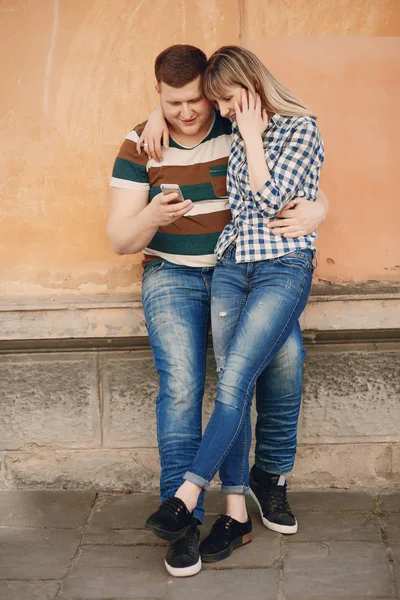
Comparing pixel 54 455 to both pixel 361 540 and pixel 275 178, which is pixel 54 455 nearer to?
pixel 361 540

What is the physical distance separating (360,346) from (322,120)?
3.31 ft

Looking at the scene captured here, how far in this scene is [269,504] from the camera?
351 centimetres

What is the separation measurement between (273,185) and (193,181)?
1.35 feet

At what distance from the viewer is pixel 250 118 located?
3162mm

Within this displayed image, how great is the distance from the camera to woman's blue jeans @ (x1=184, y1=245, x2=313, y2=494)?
309 centimetres

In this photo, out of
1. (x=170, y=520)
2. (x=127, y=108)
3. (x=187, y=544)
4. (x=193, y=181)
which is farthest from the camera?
(x=127, y=108)

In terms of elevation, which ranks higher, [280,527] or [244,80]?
[244,80]

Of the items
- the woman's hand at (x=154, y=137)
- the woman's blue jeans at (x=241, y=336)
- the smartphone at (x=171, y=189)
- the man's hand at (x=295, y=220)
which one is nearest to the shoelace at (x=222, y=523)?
the woman's blue jeans at (x=241, y=336)

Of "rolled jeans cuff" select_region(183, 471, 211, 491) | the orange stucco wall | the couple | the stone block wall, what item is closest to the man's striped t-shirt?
the couple

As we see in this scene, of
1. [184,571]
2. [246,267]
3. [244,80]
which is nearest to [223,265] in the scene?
[246,267]

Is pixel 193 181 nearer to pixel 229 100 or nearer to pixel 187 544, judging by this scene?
pixel 229 100

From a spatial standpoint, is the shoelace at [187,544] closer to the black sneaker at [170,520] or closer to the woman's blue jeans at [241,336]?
the black sneaker at [170,520]

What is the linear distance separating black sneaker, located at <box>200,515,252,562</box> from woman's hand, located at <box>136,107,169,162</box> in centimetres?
143

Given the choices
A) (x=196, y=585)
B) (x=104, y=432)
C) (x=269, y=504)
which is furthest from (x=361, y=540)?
(x=104, y=432)
